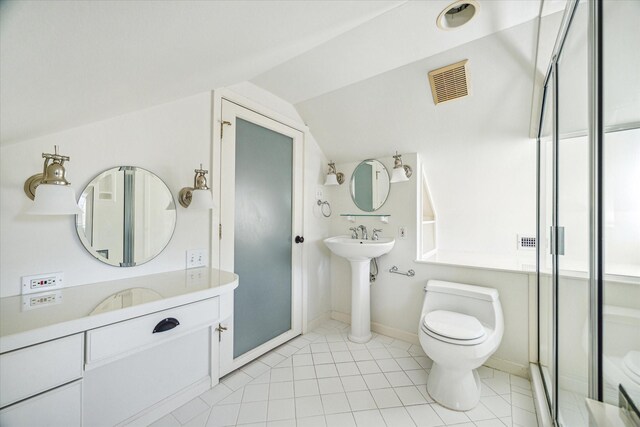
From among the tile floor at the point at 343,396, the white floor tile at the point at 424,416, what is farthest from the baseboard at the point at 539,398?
the white floor tile at the point at 424,416

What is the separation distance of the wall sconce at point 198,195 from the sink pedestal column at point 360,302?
135 centimetres

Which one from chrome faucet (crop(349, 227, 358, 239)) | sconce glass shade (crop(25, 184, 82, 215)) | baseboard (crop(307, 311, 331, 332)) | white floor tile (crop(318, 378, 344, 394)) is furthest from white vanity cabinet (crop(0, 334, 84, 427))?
chrome faucet (crop(349, 227, 358, 239))

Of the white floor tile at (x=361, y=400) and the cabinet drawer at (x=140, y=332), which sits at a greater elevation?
the cabinet drawer at (x=140, y=332)

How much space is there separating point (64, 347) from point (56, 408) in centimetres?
19

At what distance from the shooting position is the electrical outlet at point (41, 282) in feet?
3.46

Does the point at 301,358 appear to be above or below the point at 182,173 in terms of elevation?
below

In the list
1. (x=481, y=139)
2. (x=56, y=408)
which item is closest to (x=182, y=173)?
(x=56, y=408)

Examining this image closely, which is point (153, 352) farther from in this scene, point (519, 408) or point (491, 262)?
point (491, 262)

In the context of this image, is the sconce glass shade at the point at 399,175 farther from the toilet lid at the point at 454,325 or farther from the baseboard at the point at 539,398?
the baseboard at the point at 539,398

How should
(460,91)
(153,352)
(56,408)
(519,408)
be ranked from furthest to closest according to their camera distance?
(460,91) → (519,408) → (153,352) → (56,408)

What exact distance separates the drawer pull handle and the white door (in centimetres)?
67

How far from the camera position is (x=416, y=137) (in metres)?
2.16

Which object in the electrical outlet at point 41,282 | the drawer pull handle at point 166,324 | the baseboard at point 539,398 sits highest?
the electrical outlet at point 41,282

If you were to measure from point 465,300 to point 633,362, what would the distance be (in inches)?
53.7
